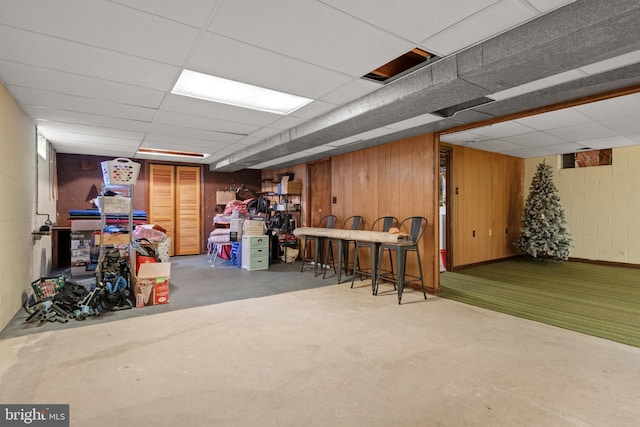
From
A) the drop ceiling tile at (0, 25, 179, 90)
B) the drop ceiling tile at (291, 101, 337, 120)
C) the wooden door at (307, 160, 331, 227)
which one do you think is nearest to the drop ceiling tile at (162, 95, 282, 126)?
the drop ceiling tile at (291, 101, 337, 120)

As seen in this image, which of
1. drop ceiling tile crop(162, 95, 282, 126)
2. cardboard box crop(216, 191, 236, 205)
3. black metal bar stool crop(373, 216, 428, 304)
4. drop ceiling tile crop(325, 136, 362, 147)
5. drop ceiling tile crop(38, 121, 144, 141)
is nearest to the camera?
drop ceiling tile crop(162, 95, 282, 126)

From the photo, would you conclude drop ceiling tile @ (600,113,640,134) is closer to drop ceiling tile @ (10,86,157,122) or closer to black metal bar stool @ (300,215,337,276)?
black metal bar stool @ (300,215,337,276)

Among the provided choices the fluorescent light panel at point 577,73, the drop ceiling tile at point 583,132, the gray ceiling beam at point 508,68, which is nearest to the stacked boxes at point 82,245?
the gray ceiling beam at point 508,68

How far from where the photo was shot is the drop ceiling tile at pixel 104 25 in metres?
1.84

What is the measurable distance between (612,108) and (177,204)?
8394 millimetres

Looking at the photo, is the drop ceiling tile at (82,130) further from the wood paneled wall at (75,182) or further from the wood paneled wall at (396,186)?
the wood paneled wall at (396,186)

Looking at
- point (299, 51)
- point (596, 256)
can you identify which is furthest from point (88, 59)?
point (596, 256)

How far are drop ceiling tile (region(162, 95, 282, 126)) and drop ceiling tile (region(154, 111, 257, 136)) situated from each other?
156 mm

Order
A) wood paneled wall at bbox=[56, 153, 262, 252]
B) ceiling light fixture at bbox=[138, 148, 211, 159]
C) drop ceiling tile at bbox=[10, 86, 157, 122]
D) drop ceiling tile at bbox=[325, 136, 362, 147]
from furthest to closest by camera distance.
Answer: wood paneled wall at bbox=[56, 153, 262, 252]
ceiling light fixture at bbox=[138, 148, 211, 159]
drop ceiling tile at bbox=[325, 136, 362, 147]
drop ceiling tile at bbox=[10, 86, 157, 122]

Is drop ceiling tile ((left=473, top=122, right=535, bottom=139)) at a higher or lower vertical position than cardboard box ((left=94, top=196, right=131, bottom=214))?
higher

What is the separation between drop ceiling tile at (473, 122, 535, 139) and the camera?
15.1 ft

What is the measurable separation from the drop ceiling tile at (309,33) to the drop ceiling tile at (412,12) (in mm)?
71

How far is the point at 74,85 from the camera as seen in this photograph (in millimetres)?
3008

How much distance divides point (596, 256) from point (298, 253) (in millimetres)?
6630
